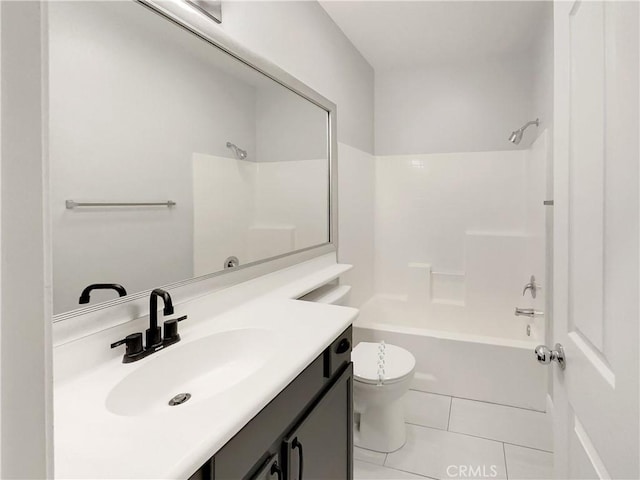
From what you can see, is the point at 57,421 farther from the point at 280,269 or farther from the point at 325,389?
the point at 280,269

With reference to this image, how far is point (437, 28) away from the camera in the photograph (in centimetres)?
256

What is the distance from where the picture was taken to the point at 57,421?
2.32 feet

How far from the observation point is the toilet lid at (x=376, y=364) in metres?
1.89

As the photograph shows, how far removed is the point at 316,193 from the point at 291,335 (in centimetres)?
124

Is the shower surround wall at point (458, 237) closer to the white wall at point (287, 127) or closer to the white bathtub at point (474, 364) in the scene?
the white bathtub at point (474, 364)

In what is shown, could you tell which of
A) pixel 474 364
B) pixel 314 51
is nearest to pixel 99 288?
pixel 314 51

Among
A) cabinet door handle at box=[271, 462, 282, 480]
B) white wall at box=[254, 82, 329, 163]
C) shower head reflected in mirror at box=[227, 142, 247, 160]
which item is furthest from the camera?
white wall at box=[254, 82, 329, 163]

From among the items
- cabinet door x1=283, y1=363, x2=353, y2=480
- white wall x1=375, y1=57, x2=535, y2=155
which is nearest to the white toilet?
cabinet door x1=283, y1=363, x2=353, y2=480

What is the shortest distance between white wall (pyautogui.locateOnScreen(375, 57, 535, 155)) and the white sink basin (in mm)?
2629

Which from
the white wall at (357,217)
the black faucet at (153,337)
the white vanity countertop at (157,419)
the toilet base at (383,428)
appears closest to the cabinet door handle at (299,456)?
the white vanity countertop at (157,419)

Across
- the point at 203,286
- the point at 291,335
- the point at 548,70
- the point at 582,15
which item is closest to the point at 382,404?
the point at 291,335

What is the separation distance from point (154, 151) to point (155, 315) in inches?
20.4

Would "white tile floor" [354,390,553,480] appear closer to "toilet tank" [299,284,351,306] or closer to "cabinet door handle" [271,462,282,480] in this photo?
"toilet tank" [299,284,351,306]

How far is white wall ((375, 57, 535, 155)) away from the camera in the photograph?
9.81 ft
